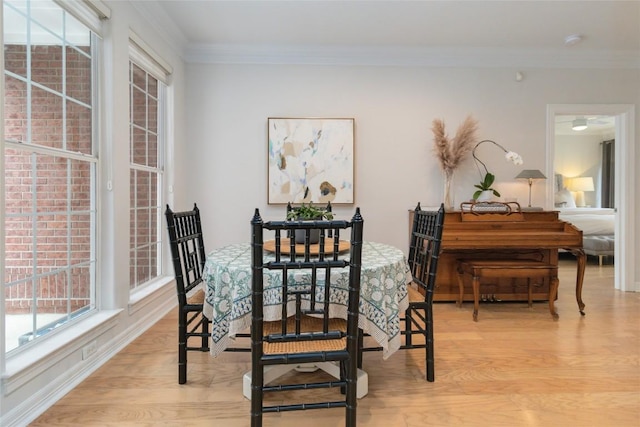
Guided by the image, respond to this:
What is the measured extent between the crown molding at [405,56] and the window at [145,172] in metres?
0.79

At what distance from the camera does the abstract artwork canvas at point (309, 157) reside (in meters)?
3.81

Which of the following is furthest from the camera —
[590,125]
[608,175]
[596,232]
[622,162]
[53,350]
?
[608,175]

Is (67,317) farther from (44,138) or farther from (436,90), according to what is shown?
(436,90)

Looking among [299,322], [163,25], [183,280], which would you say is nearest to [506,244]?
[299,322]

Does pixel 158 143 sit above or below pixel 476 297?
above

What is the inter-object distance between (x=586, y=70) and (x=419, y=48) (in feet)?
6.19

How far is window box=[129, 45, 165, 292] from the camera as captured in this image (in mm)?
2939

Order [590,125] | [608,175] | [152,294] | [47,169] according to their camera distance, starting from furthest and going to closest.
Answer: [608,175] → [590,125] → [152,294] → [47,169]

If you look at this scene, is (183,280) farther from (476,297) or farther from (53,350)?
(476,297)

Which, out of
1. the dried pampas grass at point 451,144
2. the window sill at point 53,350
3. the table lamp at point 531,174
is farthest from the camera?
the dried pampas grass at point 451,144

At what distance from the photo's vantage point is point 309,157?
381cm

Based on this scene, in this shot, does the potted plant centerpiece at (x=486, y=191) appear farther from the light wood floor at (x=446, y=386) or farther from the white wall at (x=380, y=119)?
the light wood floor at (x=446, y=386)

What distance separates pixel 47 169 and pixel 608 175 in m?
9.44

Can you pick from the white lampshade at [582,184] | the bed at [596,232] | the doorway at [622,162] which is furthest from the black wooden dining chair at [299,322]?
the white lampshade at [582,184]
